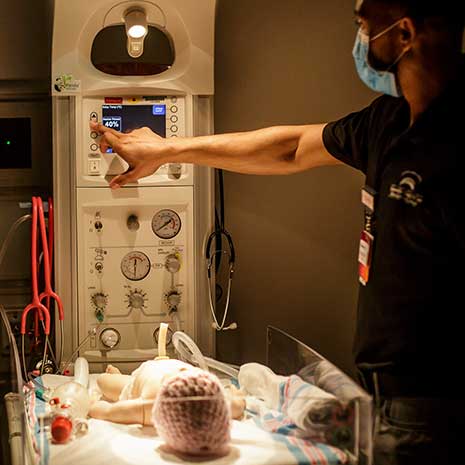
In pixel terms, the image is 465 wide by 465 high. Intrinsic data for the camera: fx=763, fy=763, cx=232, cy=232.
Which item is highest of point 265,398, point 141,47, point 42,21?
point 42,21

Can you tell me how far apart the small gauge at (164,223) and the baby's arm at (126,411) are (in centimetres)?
79

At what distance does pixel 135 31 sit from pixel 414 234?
1.22 m

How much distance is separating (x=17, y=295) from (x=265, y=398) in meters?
1.49

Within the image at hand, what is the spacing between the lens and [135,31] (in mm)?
2447

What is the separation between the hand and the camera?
234cm

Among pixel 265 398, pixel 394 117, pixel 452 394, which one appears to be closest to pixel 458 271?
pixel 452 394

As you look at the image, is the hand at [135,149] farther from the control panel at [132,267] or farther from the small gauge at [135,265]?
the small gauge at [135,265]

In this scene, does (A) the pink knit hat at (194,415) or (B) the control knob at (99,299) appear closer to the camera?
(A) the pink knit hat at (194,415)

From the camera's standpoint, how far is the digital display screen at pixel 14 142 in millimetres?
2900

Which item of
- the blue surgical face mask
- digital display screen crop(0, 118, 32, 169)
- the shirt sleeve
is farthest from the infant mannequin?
digital display screen crop(0, 118, 32, 169)

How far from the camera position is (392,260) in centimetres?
175

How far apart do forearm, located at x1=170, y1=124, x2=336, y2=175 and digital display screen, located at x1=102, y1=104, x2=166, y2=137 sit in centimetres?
21

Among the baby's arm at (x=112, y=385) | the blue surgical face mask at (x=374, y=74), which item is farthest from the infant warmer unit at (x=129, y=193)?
the blue surgical face mask at (x=374, y=74)

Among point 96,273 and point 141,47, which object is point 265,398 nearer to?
point 96,273
